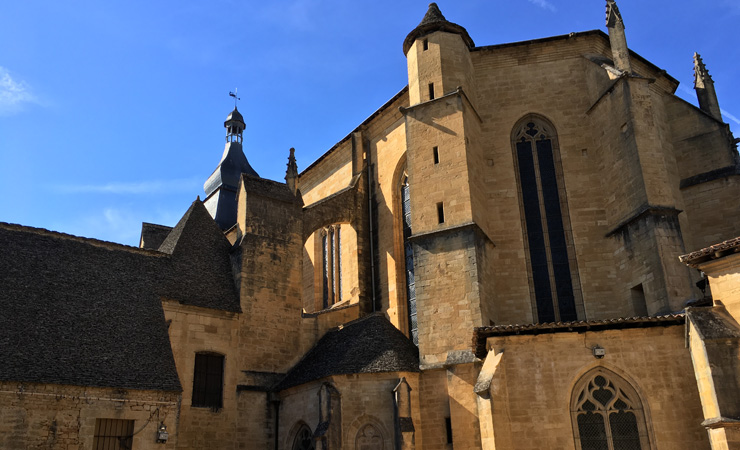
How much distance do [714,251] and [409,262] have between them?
10946mm

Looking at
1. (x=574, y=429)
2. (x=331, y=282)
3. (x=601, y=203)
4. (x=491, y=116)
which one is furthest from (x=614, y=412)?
(x=331, y=282)

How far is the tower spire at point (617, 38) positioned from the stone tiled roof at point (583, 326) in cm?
843

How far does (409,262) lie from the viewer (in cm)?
2150

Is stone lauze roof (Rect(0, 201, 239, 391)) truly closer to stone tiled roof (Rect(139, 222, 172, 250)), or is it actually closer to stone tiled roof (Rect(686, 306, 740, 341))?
stone tiled roof (Rect(139, 222, 172, 250))

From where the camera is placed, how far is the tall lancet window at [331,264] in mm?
25469

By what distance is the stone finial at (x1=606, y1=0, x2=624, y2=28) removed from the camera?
63.5 ft

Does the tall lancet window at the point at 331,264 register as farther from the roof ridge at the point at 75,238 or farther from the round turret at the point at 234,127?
the round turret at the point at 234,127

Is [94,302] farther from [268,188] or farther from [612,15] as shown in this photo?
[612,15]

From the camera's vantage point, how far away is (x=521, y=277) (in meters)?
18.4

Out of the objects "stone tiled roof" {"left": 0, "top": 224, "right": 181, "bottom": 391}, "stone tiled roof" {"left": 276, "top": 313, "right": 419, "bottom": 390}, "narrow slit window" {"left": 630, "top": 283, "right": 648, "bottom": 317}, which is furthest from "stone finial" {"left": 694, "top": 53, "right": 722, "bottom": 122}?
"stone tiled roof" {"left": 0, "top": 224, "right": 181, "bottom": 391}

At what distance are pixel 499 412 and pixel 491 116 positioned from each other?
10580mm

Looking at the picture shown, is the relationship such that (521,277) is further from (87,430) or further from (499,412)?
(87,430)

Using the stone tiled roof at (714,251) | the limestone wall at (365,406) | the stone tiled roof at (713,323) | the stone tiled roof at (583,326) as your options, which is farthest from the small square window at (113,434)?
the stone tiled roof at (714,251)

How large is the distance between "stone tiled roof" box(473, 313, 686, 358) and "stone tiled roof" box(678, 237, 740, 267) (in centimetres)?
122
